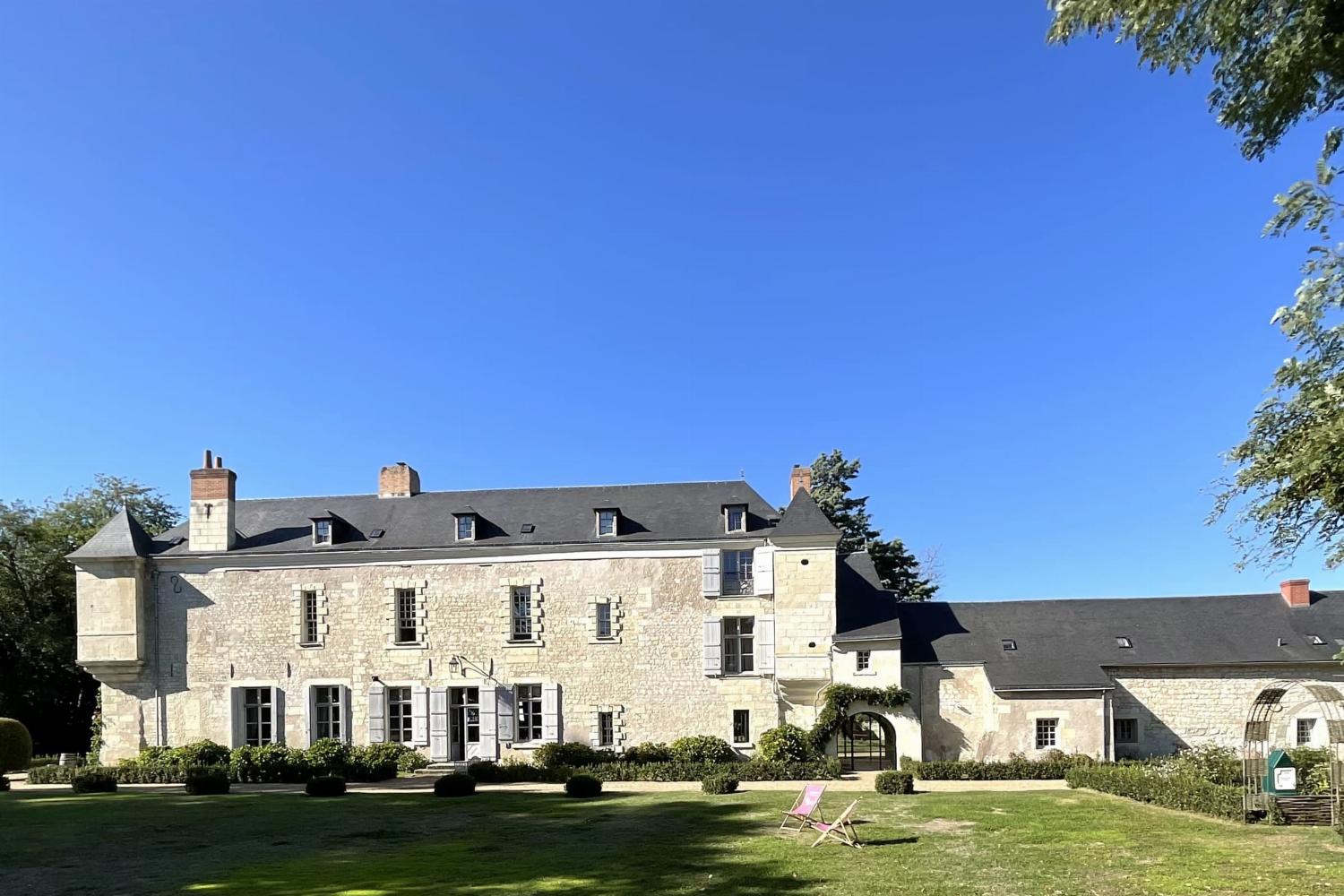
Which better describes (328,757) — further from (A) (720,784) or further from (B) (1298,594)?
(B) (1298,594)

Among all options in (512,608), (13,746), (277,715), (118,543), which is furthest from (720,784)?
(13,746)

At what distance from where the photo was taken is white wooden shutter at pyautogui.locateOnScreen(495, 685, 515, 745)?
890 inches

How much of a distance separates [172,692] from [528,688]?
31.6 ft

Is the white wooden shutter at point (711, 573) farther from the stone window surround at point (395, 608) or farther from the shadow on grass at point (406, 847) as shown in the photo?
the stone window surround at point (395, 608)

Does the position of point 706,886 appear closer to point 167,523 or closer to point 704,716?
point 704,716

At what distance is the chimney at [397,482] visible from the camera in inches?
1022

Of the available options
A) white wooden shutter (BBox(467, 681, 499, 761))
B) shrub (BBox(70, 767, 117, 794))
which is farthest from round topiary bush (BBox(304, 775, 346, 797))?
shrub (BBox(70, 767, 117, 794))

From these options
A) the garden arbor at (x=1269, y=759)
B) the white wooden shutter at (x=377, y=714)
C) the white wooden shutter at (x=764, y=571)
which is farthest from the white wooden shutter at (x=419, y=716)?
the garden arbor at (x=1269, y=759)

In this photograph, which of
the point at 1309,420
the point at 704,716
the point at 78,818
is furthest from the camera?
the point at 704,716

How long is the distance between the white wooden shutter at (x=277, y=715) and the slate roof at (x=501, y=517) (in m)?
3.76

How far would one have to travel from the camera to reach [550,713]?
→ 74.3 ft

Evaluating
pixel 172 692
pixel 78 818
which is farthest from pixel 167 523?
pixel 78 818

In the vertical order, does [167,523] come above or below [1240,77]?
below

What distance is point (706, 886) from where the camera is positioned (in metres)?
8.97
